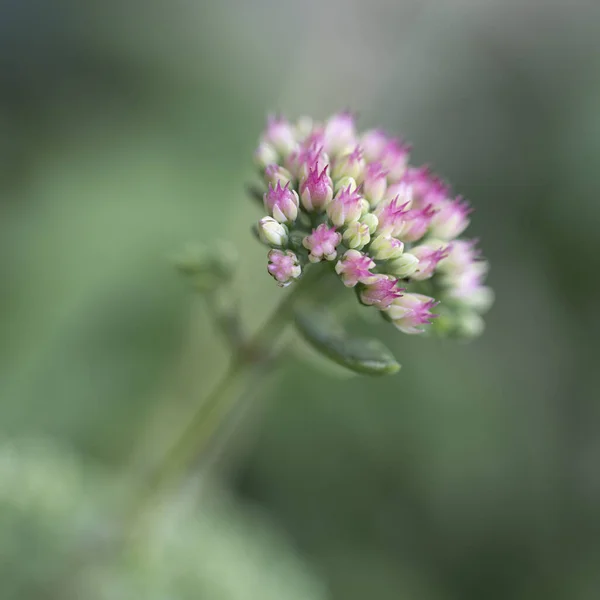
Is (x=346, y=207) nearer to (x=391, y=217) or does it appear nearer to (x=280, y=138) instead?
(x=391, y=217)

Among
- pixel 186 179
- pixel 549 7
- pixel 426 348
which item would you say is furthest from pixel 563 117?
pixel 186 179

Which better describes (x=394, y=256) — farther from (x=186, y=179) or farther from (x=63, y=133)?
(x=63, y=133)

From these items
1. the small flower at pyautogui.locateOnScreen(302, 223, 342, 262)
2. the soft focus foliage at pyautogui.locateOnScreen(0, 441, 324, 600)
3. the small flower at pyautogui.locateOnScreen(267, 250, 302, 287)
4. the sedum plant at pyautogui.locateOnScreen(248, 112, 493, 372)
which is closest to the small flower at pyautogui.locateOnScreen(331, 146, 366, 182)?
the sedum plant at pyautogui.locateOnScreen(248, 112, 493, 372)

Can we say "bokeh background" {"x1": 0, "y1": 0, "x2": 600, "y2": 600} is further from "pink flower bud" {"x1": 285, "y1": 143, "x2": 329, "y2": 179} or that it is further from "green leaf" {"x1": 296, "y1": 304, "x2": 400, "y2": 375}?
"pink flower bud" {"x1": 285, "y1": 143, "x2": 329, "y2": 179}

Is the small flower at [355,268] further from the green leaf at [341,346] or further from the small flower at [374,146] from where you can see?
the small flower at [374,146]

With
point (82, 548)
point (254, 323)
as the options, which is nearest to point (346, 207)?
point (82, 548)
